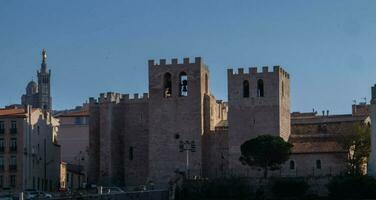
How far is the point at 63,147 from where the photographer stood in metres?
116

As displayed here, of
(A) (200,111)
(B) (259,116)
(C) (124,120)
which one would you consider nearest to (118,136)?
(C) (124,120)

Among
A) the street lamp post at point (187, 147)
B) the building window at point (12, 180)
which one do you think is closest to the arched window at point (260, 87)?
the street lamp post at point (187, 147)

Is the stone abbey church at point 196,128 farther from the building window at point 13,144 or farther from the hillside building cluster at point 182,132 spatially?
the building window at point 13,144

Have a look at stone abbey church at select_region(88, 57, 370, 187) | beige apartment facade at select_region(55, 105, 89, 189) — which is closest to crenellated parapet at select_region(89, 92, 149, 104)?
stone abbey church at select_region(88, 57, 370, 187)

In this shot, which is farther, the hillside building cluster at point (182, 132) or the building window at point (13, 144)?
the building window at point (13, 144)

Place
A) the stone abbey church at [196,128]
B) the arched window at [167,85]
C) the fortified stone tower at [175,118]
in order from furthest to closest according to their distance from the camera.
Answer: the arched window at [167,85] < the fortified stone tower at [175,118] < the stone abbey church at [196,128]

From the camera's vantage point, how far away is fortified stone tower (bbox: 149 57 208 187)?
284 feet

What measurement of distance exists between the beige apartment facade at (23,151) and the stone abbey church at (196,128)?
18.4 ft

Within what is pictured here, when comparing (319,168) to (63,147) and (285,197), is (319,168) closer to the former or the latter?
(285,197)

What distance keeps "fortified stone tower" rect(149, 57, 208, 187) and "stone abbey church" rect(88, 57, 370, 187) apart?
0.30 feet

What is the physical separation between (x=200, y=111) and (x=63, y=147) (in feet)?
112

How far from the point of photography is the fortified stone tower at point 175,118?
86500 millimetres

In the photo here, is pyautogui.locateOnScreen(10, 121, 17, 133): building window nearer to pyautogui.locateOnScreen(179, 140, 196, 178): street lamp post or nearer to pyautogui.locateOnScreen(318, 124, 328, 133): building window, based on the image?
pyautogui.locateOnScreen(179, 140, 196, 178): street lamp post

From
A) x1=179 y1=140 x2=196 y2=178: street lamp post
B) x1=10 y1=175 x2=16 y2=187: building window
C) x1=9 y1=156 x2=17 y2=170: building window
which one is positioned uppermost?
x1=179 y1=140 x2=196 y2=178: street lamp post
